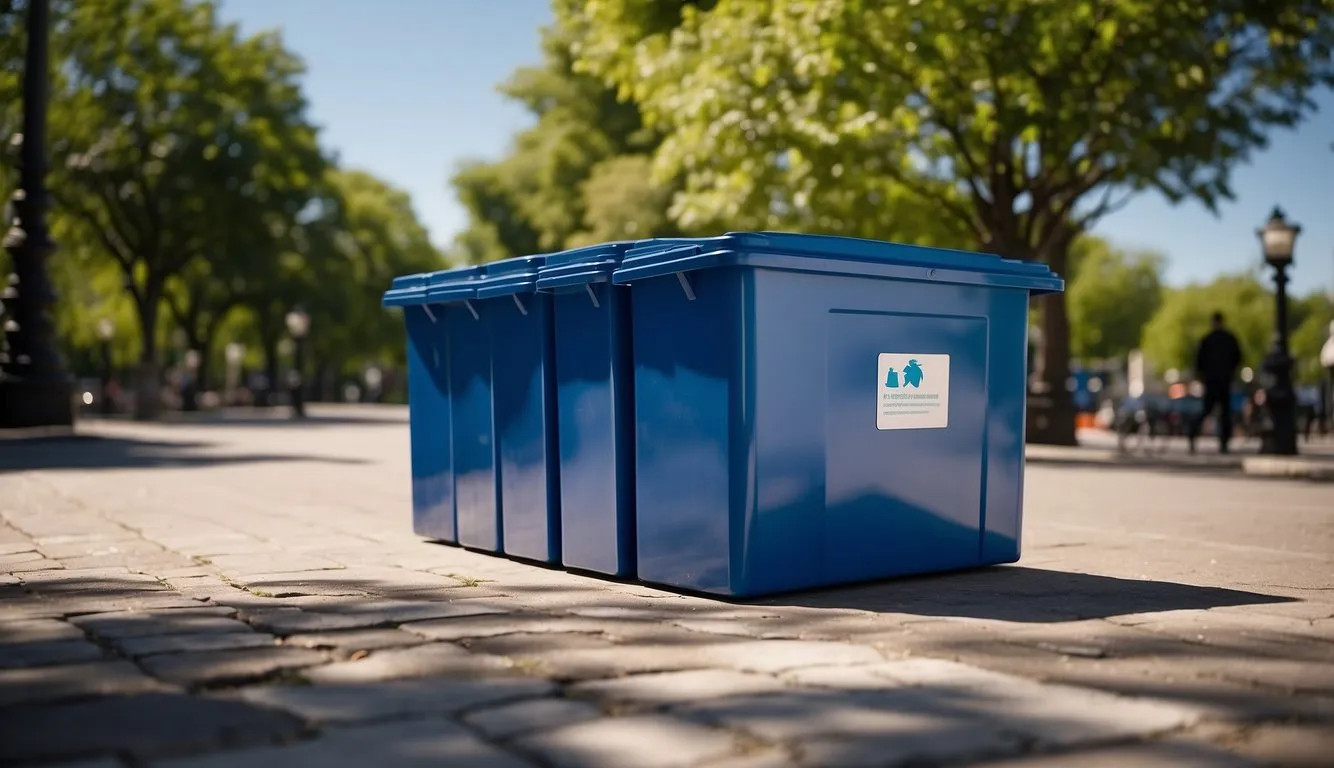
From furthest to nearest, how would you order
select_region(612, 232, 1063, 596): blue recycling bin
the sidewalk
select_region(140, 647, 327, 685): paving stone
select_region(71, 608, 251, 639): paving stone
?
the sidewalk, select_region(612, 232, 1063, 596): blue recycling bin, select_region(71, 608, 251, 639): paving stone, select_region(140, 647, 327, 685): paving stone

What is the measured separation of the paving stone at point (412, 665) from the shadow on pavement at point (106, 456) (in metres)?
10.2

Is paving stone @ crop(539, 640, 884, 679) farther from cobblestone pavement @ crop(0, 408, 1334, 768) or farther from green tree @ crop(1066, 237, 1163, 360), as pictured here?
green tree @ crop(1066, 237, 1163, 360)

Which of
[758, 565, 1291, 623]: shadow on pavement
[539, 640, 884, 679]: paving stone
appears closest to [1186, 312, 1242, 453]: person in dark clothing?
[758, 565, 1291, 623]: shadow on pavement

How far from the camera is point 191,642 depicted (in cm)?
419

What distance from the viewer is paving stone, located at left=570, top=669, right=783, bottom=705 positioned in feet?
11.5

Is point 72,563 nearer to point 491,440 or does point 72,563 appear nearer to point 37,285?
point 491,440

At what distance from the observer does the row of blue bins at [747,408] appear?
203 inches

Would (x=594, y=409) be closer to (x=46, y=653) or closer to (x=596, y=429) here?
(x=596, y=429)

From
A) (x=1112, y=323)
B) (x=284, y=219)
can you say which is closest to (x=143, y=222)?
(x=284, y=219)

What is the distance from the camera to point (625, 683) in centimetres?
365

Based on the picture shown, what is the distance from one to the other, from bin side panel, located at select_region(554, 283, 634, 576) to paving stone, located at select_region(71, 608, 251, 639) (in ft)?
5.72

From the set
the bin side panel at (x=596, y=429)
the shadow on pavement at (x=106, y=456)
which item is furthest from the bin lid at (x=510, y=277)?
the shadow on pavement at (x=106, y=456)

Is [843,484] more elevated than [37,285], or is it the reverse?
[37,285]

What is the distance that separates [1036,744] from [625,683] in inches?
45.3
